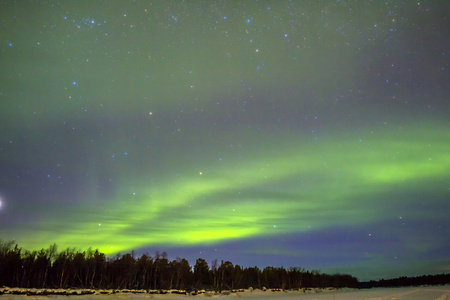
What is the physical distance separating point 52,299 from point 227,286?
84.1 meters

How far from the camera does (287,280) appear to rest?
174m

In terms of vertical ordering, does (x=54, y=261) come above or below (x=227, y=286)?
above

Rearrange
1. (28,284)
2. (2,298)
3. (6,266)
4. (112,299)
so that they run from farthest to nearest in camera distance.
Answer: (6,266) → (28,284) → (112,299) → (2,298)

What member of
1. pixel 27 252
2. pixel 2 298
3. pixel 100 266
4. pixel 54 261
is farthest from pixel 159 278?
pixel 2 298

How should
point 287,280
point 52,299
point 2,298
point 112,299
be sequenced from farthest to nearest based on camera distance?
point 287,280
point 112,299
point 52,299
point 2,298

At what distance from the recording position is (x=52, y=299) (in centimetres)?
5297

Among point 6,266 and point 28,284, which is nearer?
point 28,284

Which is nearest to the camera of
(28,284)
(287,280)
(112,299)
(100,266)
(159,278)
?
(112,299)

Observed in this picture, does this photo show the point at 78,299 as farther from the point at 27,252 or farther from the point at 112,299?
the point at 27,252

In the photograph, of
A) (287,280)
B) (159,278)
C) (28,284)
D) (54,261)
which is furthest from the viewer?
(287,280)

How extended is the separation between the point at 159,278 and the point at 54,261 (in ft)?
101

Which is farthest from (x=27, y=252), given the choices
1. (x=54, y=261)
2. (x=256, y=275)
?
(x=256, y=275)

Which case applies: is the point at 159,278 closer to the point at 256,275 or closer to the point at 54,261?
the point at 54,261

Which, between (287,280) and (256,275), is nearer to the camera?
(256,275)
